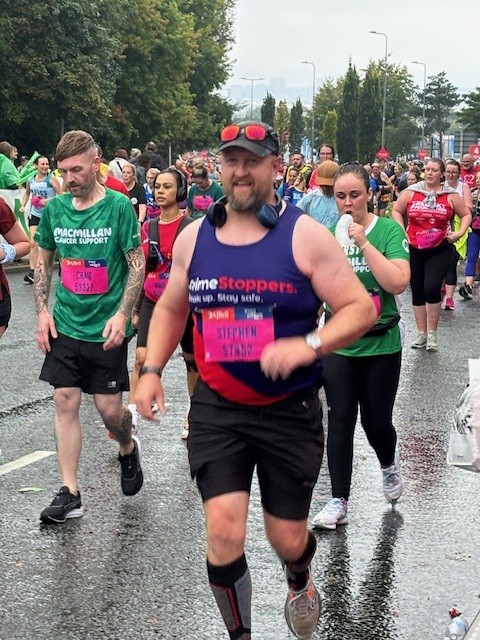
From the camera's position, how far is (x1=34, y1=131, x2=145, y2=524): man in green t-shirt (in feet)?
20.2

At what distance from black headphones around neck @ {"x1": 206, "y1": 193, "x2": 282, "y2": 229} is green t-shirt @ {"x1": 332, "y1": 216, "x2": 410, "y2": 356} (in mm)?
1896

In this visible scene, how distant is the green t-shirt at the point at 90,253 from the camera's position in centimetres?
617

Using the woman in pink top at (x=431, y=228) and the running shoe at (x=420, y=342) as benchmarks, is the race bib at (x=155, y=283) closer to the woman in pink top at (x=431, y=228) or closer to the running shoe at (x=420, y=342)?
the woman in pink top at (x=431, y=228)

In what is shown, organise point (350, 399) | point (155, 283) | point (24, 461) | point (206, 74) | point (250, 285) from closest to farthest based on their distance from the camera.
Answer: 1. point (250, 285)
2. point (350, 399)
3. point (24, 461)
4. point (155, 283)
5. point (206, 74)

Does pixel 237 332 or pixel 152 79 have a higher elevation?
pixel 152 79

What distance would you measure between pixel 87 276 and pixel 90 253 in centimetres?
12

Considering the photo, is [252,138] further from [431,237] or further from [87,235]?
[431,237]

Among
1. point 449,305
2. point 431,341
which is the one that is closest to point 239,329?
point 431,341

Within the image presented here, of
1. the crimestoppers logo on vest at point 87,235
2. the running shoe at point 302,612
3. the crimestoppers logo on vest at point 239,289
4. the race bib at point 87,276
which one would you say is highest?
the crimestoppers logo on vest at point 239,289

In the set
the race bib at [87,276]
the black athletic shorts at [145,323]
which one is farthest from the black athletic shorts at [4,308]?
the race bib at [87,276]

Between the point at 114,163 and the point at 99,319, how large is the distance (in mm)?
7698

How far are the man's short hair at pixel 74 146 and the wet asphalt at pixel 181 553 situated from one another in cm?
185

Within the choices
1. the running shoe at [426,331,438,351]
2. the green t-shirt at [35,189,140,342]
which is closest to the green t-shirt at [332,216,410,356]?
the green t-shirt at [35,189,140,342]

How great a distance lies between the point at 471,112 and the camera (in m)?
103
